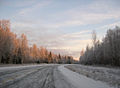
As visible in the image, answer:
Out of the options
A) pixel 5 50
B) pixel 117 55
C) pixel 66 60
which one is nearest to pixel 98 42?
pixel 117 55

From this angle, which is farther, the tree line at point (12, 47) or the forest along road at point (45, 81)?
the tree line at point (12, 47)

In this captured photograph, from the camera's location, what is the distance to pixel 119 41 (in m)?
39.4

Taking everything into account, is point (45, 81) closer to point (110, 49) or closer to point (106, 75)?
point (106, 75)

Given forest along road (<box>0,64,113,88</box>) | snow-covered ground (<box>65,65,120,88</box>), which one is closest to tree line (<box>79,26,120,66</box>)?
snow-covered ground (<box>65,65,120,88</box>)

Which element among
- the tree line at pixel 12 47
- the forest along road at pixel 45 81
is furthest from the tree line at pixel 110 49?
the tree line at pixel 12 47

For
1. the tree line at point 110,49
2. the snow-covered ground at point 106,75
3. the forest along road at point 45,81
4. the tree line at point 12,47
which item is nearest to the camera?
the forest along road at point 45,81

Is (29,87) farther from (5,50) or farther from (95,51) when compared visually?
(95,51)

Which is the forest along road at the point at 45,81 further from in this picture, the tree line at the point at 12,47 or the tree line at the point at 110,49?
the tree line at the point at 110,49

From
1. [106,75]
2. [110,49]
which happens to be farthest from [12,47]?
[110,49]

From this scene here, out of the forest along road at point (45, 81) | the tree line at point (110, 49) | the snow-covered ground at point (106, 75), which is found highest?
the tree line at point (110, 49)

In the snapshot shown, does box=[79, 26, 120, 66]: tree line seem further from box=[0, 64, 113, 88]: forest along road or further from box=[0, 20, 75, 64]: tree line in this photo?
box=[0, 20, 75, 64]: tree line

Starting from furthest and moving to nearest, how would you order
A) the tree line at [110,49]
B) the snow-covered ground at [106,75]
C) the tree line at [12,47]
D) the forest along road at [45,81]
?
the tree line at [110,49] < the tree line at [12,47] < the snow-covered ground at [106,75] < the forest along road at [45,81]

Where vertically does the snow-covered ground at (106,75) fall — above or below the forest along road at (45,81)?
below

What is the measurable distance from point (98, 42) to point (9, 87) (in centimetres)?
5154
